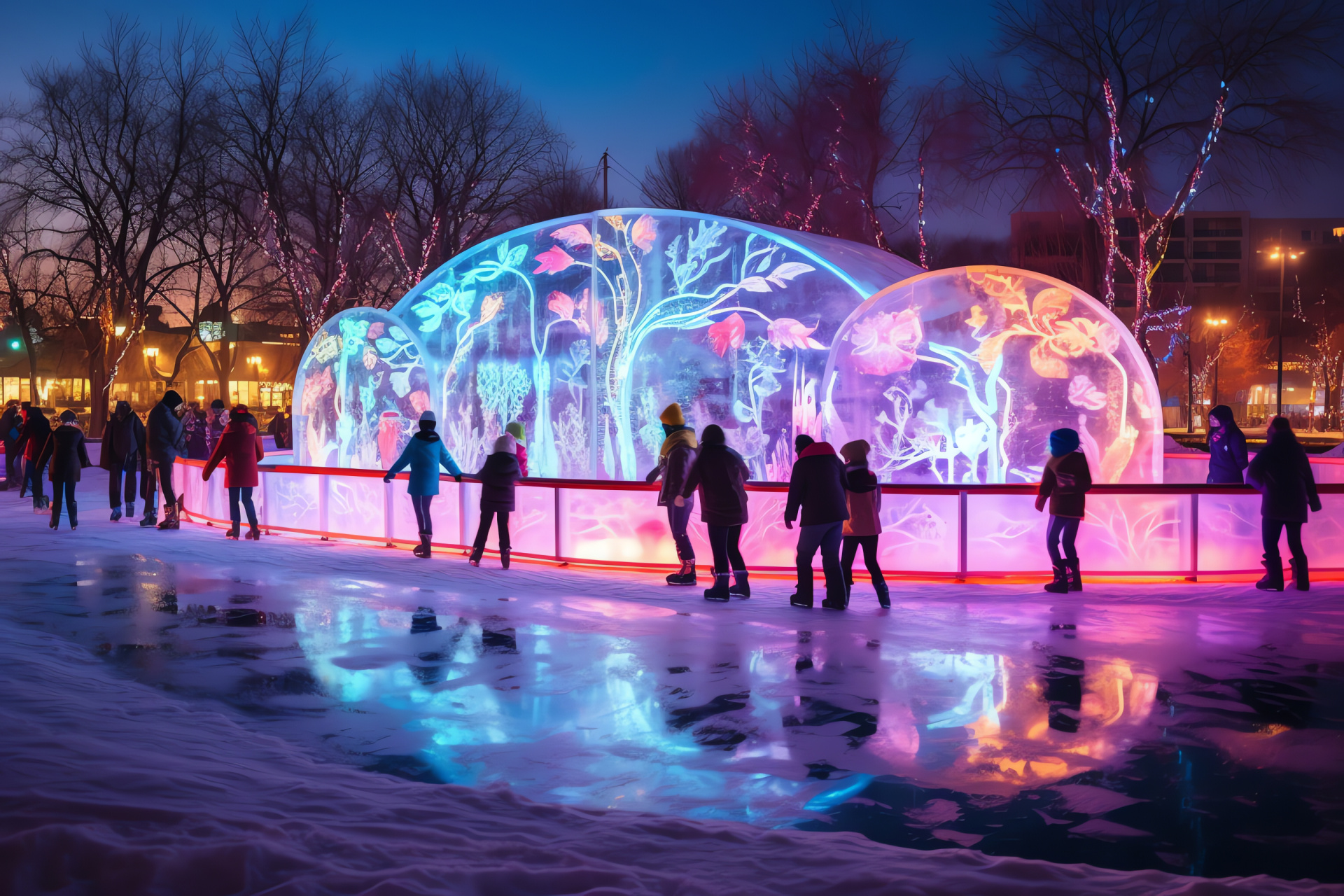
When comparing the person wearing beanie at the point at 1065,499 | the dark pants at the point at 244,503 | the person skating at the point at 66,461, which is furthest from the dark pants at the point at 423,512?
the person wearing beanie at the point at 1065,499

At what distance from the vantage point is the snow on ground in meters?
3.29

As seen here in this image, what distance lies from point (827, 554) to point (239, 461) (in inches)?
309

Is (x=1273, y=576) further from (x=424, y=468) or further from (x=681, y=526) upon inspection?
(x=424, y=468)

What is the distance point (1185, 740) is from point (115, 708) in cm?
543

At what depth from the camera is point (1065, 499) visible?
887cm

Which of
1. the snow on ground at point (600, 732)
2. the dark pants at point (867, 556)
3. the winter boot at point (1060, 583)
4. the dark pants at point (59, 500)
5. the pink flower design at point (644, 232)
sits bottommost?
the snow on ground at point (600, 732)

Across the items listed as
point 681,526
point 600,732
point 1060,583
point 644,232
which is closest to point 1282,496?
point 1060,583

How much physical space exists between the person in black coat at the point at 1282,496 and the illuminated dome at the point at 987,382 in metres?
2.19

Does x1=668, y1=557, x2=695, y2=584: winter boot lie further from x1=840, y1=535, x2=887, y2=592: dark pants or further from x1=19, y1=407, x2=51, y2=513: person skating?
x1=19, y1=407, x2=51, y2=513: person skating

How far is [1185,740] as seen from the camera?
4.85 metres

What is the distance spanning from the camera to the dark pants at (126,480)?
46.6ft

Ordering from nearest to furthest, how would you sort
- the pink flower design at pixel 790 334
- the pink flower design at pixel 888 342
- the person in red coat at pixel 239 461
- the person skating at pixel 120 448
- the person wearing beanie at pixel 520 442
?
the pink flower design at pixel 888 342
the person in red coat at pixel 239 461
the person wearing beanie at pixel 520 442
the pink flower design at pixel 790 334
the person skating at pixel 120 448

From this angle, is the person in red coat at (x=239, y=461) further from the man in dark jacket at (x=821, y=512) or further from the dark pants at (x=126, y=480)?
the man in dark jacket at (x=821, y=512)

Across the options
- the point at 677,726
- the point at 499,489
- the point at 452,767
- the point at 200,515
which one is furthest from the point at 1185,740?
the point at 200,515
